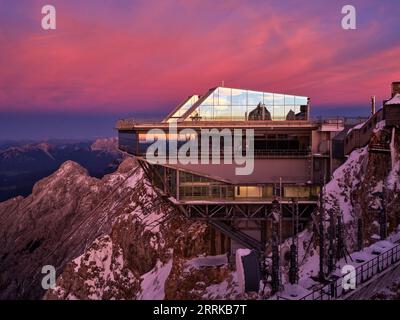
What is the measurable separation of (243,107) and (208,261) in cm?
1693

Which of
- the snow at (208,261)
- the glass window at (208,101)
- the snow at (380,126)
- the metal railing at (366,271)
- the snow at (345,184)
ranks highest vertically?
the glass window at (208,101)

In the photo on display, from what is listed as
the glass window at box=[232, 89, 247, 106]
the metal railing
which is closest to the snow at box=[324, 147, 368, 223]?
the glass window at box=[232, 89, 247, 106]

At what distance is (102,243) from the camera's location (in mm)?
63531

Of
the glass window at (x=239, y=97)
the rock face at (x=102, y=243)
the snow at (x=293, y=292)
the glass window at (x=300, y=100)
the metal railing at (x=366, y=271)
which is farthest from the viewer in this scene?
the rock face at (x=102, y=243)

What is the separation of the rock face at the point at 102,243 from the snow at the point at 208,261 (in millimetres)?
437

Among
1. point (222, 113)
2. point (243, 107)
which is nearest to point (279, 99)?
point (243, 107)

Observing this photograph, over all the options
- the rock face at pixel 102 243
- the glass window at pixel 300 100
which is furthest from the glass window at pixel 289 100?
the rock face at pixel 102 243

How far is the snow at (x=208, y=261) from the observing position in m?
43.6

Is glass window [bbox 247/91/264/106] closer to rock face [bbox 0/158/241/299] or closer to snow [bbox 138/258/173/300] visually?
rock face [bbox 0/158/241/299]

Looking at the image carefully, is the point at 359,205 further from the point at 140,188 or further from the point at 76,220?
the point at 76,220

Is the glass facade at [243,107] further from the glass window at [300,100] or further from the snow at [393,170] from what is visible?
the snow at [393,170]

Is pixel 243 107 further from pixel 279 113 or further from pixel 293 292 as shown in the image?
pixel 293 292
